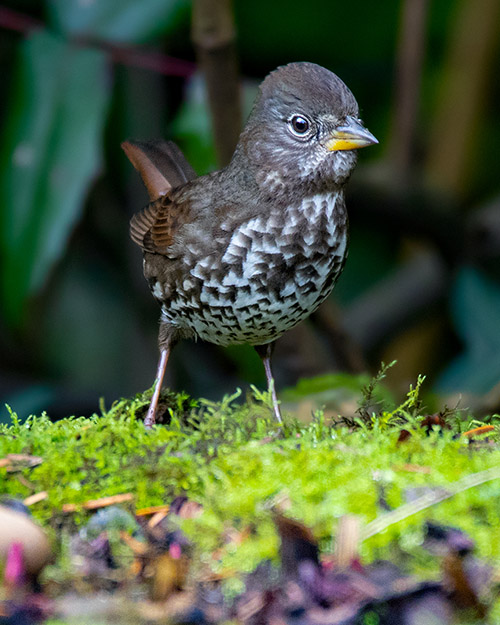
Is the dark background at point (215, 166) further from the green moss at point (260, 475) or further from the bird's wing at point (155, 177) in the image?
the green moss at point (260, 475)

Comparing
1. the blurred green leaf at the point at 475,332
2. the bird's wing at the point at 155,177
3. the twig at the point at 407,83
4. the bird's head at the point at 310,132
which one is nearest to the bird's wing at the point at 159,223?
the bird's wing at the point at 155,177

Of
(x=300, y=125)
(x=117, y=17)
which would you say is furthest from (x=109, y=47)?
(x=300, y=125)

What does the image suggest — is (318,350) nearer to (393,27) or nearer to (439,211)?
(439,211)

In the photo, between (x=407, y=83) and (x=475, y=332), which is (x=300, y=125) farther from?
(x=407, y=83)

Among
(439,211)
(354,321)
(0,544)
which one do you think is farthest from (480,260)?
(0,544)

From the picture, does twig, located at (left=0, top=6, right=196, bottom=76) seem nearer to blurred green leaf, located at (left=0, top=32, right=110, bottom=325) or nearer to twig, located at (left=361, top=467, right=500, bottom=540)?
blurred green leaf, located at (left=0, top=32, right=110, bottom=325)
